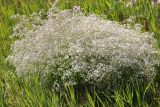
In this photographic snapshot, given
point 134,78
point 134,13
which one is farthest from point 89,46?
point 134,13

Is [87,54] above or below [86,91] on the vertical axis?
above

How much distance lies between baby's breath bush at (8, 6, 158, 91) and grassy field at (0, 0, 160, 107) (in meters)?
0.11

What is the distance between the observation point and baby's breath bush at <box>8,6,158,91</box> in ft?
11.6

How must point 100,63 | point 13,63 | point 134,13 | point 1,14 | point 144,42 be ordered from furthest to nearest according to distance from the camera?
point 1,14 → point 134,13 → point 13,63 → point 144,42 → point 100,63

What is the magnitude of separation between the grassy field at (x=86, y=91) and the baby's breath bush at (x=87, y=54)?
4.2 inches

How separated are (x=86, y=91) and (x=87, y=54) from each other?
30 centimetres

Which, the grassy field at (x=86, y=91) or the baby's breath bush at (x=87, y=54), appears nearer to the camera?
the grassy field at (x=86, y=91)

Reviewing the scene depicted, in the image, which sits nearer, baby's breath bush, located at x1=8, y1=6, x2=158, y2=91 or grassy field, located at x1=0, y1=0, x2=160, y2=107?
grassy field, located at x1=0, y1=0, x2=160, y2=107

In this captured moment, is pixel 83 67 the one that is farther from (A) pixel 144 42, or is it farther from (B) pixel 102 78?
(A) pixel 144 42

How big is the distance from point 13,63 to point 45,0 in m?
2.48

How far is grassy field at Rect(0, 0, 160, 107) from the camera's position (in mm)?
3369

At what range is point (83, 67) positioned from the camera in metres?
3.55

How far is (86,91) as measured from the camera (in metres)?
3.51

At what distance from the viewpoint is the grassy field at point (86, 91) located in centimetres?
337
